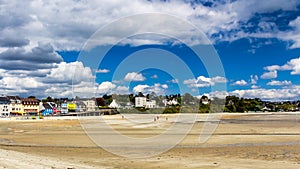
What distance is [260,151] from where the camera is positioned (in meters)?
21.5

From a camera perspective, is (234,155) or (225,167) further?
(234,155)

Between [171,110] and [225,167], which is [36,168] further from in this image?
[171,110]

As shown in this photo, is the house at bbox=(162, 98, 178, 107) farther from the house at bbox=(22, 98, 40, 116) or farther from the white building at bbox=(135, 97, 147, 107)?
the house at bbox=(22, 98, 40, 116)

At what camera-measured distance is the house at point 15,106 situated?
139000mm

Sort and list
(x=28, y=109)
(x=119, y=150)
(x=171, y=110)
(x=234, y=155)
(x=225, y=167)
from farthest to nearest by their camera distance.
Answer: (x=28, y=109), (x=171, y=110), (x=119, y=150), (x=234, y=155), (x=225, y=167)

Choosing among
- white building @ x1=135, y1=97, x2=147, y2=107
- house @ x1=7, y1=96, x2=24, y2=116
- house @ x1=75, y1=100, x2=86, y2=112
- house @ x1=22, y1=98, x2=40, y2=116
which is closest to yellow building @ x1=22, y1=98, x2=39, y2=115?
house @ x1=22, y1=98, x2=40, y2=116

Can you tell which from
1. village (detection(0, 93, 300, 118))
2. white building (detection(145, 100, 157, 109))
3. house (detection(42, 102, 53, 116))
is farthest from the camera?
white building (detection(145, 100, 157, 109))

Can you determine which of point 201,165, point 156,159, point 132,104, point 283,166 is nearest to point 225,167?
point 201,165

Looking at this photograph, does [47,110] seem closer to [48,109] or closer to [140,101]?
[48,109]

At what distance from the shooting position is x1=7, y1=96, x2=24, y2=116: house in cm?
13900

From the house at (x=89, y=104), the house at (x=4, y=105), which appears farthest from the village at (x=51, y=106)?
the house at (x=89, y=104)

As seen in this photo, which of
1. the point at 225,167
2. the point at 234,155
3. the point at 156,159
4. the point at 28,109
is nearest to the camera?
the point at 225,167

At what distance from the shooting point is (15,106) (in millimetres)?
141500

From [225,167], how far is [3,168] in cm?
931
